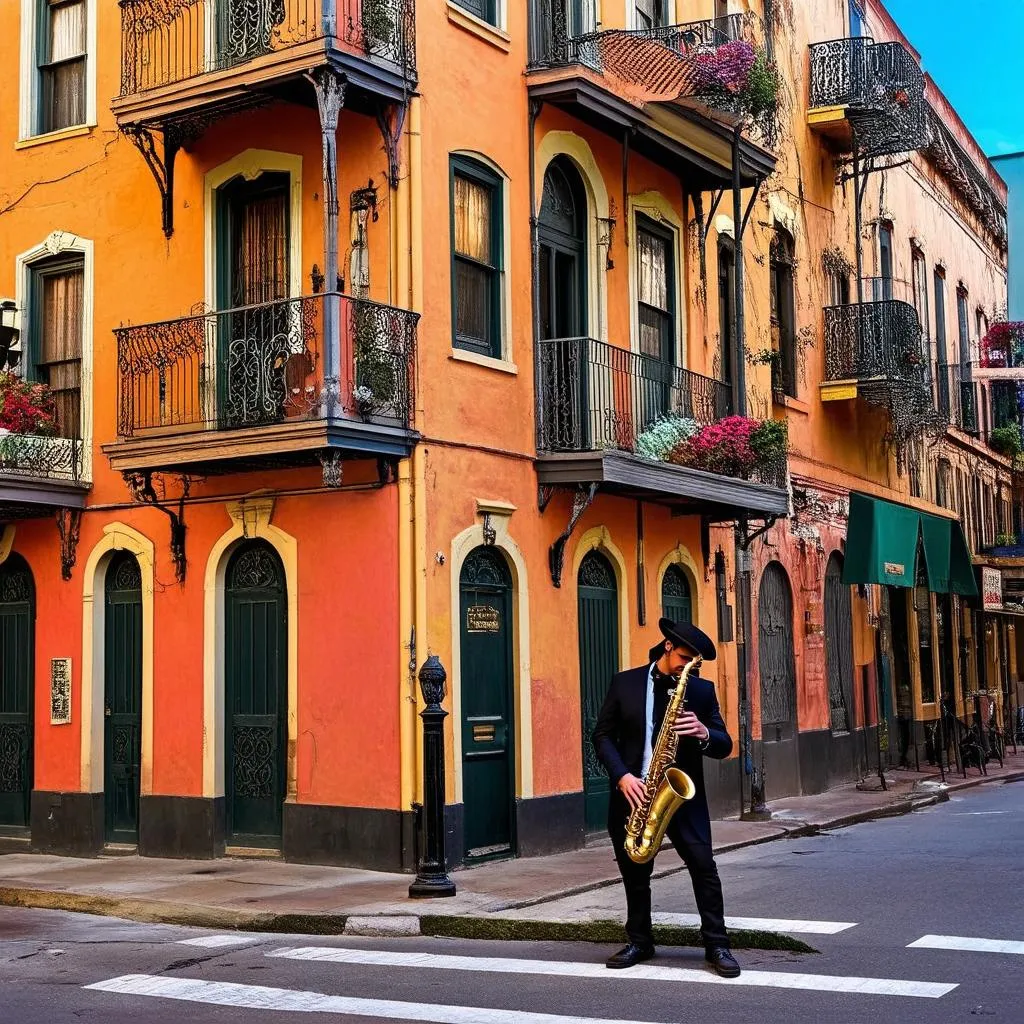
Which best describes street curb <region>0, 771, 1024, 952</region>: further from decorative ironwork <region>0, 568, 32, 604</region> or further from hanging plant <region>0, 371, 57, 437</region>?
hanging plant <region>0, 371, 57, 437</region>

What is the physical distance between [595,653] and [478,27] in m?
6.43

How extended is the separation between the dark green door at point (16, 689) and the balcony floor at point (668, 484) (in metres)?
5.68

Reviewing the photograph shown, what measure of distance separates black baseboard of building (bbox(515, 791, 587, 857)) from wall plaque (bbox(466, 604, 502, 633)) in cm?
166

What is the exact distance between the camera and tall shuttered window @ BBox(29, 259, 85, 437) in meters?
16.5

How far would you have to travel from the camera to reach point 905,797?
2122cm

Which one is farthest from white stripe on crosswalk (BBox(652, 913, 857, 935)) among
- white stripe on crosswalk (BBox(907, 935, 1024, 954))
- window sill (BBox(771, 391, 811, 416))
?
window sill (BBox(771, 391, 811, 416))

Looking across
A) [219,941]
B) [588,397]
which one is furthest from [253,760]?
[588,397]

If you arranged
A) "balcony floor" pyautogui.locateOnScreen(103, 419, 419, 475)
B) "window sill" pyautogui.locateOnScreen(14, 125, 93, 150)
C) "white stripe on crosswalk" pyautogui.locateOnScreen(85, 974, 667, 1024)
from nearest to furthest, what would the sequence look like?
"white stripe on crosswalk" pyautogui.locateOnScreen(85, 974, 667, 1024), "balcony floor" pyautogui.locateOnScreen(103, 419, 419, 475), "window sill" pyautogui.locateOnScreen(14, 125, 93, 150)

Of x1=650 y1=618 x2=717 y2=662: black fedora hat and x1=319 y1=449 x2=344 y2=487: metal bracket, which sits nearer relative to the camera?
x1=650 y1=618 x2=717 y2=662: black fedora hat

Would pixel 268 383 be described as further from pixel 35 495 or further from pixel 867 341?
pixel 867 341

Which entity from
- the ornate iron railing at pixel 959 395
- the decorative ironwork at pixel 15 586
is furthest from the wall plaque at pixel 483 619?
the ornate iron railing at pixel 959 395

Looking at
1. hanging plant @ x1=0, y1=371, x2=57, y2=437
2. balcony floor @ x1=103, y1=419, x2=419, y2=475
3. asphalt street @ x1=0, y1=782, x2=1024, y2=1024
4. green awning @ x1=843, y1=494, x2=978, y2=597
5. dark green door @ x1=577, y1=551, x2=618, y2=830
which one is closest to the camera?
asphalt street @ x1=0, y1=782, x2=1024, y2=1024

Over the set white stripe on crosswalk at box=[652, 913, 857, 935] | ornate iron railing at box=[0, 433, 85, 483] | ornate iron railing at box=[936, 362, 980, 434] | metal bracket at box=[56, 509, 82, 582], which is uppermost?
ornate iron railing at box=[936, 362, 980, 434]

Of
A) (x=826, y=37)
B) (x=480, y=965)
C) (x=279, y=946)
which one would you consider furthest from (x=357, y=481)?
(x=826, y=37)
